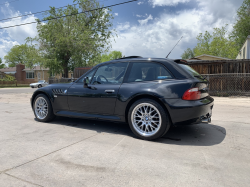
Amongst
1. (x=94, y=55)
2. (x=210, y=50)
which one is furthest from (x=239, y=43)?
(x=94, y=55)

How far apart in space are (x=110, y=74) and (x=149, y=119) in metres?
1.39

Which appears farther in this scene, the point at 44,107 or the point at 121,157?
the point at 44,107

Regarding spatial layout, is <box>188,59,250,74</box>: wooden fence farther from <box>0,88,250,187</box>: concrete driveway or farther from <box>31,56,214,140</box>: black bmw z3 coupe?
<box>31,56,214,140</box>: black bmw z3 coupe

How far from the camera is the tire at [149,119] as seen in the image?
11.4 ft

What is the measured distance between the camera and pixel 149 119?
11.9ft

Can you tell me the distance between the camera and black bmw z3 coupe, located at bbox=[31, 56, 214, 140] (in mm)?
3439

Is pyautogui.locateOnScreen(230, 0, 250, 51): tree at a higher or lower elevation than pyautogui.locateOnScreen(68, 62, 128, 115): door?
higher

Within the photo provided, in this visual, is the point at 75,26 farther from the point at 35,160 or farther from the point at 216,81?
the point at 35,160

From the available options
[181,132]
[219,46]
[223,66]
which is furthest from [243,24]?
[181,132]

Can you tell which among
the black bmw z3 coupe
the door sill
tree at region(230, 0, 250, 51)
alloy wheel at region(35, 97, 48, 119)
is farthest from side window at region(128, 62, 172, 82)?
tree at region(230, 0, 250, 51)

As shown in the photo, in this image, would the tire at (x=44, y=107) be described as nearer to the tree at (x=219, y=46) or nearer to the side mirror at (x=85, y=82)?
the side mirror at (x=85, y=82)

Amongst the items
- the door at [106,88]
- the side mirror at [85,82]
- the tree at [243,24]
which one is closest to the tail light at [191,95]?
the door at [106,88]

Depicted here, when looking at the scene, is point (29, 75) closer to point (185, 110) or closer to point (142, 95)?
point (142, 95)

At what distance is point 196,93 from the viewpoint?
136 inches
